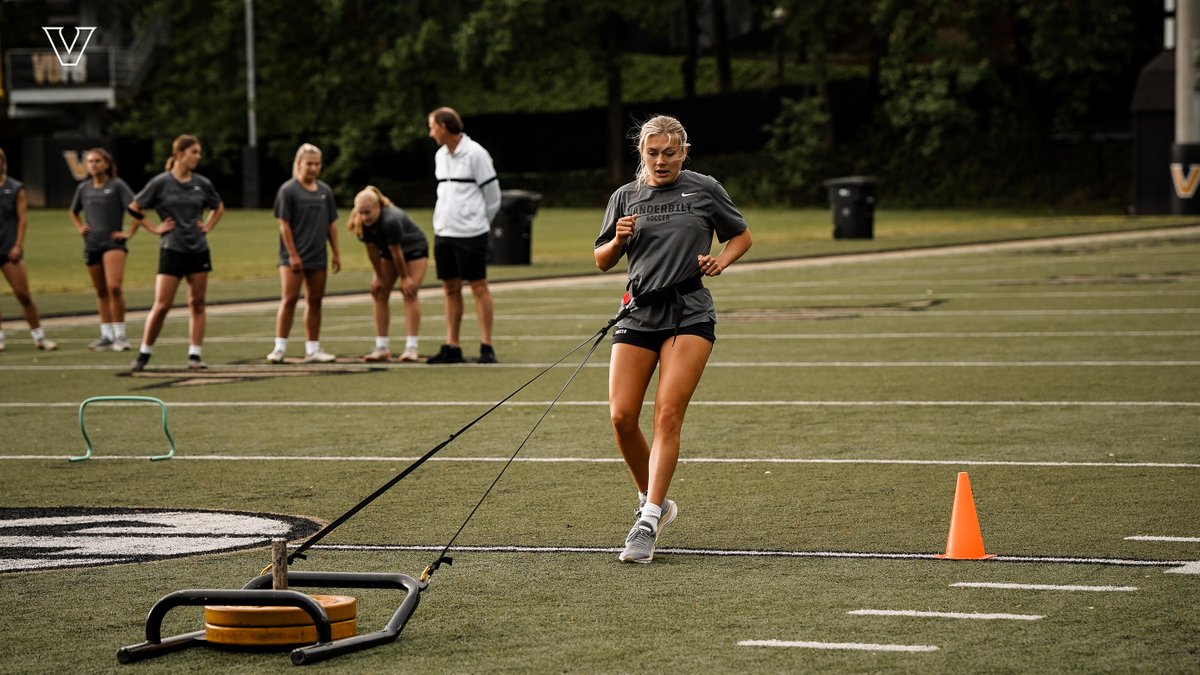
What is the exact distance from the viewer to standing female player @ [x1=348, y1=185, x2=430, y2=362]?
665 inches

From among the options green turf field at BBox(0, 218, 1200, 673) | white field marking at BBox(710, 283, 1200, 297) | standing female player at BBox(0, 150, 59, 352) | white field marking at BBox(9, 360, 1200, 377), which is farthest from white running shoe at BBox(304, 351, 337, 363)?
white field marking at BBox(710, 283, 1200, 297)

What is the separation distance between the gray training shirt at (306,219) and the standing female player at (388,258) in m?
0.30

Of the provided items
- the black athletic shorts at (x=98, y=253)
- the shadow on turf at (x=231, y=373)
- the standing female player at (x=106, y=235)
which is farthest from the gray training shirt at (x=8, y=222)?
the shadow on turf at (x=231, y=373)

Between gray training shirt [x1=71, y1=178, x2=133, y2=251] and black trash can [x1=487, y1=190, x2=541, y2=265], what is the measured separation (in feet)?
41.9

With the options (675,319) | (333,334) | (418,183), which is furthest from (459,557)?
(418,183)

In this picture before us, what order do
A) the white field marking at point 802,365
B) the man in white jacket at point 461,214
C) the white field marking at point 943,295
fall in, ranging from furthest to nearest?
the white field marking at point 943,295
the man in white jacket at point 461,214
the white field marking at point 802,365

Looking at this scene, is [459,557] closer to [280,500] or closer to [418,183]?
[280,500]

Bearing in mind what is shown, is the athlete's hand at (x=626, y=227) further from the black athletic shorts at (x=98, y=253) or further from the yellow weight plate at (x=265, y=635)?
the black athletic shorts at (x=98, y=253)

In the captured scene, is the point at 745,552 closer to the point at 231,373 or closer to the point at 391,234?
the point at 231,373

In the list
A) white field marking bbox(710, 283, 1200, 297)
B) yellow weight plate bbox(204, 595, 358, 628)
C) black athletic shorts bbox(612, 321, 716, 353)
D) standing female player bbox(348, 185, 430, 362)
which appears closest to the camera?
yellow weight plate bbox(204, 595, 358, 628)

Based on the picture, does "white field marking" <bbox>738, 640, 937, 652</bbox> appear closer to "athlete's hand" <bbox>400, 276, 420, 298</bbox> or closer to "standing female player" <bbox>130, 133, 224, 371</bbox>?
"athlete's hand" <bbox>400, 276, 420, 298</bbox>

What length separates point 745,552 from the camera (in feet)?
26.2

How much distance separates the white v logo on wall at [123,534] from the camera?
8.12m

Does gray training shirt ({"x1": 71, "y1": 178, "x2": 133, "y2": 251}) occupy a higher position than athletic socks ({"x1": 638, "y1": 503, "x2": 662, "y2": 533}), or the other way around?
gray training shirt ({"x1": 71, "y1": 178, "x2": 133, "y2": 251})
